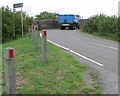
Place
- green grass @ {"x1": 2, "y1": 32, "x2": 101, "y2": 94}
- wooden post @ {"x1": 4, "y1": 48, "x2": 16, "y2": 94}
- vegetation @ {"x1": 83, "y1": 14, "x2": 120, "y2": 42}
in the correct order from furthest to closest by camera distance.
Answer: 1. vegetation @ {"x1": 83, "y1": 14, "x2": 120, "y2": 42}
2. green grass @ {"x1": 2, "y1": 32, "x2": 101, "y2": 94}
3. wooden post @ {"x1": 4, "y1": 48, "x2": 16, "y2": 94}

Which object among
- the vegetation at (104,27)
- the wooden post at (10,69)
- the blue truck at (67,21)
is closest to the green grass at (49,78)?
the wooden post at (10,69)

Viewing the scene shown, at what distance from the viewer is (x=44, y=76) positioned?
29.6 ft

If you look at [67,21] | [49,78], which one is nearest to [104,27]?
A: [67,21]

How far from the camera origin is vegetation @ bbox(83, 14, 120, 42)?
3152cm

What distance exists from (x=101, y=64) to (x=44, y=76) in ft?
11.4

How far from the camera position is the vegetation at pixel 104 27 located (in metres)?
31.5

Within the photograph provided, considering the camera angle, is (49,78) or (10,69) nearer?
(10,69)

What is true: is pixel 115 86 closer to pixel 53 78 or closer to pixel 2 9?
pixel 53 78

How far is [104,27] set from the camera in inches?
1390

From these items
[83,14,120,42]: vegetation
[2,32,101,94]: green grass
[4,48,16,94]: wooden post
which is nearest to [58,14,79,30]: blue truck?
[83,14,120,42]: vegetation

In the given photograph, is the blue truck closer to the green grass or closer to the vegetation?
the vegetation

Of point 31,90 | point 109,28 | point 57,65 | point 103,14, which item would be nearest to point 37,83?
point 31,90

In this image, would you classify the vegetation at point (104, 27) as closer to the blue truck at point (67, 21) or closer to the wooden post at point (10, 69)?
the blue truck at point (67, 21)

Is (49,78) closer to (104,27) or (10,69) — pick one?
(10,69)
